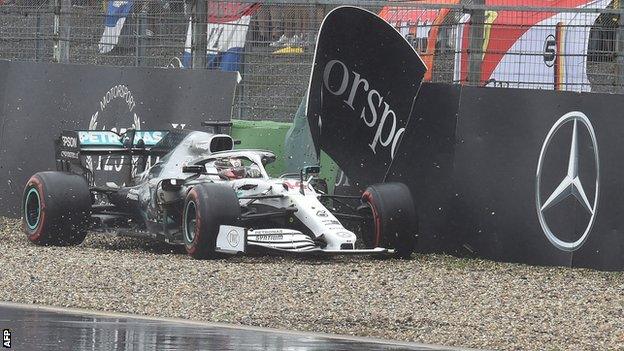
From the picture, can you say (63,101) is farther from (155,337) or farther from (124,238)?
(155,337)

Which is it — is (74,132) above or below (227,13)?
below

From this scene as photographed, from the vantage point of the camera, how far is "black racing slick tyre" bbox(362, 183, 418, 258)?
1430 centimetres

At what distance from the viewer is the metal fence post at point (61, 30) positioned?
1794 centimetres

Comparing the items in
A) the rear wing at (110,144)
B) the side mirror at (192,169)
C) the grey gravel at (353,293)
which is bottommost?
the grey gravel at (353,293)

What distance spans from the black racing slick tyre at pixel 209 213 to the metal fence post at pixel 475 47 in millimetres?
3257

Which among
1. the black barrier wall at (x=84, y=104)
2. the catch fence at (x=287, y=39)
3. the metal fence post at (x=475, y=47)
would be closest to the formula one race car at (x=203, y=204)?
the black barrier wall at (x=84, y=104)

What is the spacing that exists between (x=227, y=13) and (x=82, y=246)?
356 cm

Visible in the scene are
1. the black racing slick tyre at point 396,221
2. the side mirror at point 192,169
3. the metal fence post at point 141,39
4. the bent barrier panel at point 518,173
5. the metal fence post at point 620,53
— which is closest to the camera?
the bent barrier panel at point 518,173

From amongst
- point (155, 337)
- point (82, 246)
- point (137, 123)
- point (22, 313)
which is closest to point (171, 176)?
point (82, 246)

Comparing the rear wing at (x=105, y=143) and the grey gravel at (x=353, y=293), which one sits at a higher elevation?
the rear wing at (x=105, y=143)

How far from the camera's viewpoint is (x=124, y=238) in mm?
16422

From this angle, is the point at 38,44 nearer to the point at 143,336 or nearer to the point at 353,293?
the point at 353,293

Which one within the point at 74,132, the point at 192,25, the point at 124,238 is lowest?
the point at 124,238

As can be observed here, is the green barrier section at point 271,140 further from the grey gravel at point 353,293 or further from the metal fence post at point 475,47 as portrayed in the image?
the grey gravel at point 353,293
